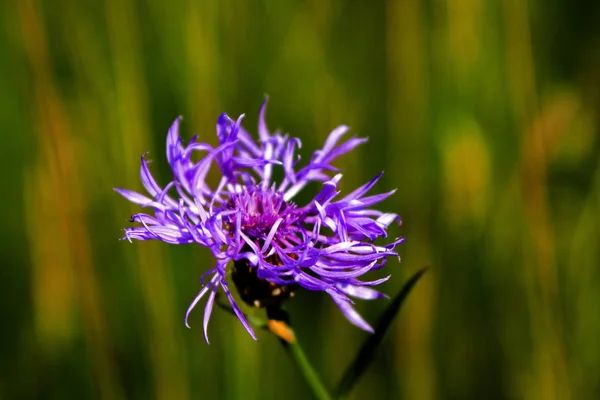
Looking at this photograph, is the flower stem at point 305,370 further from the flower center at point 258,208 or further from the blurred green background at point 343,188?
the blurred green background at point 343,188

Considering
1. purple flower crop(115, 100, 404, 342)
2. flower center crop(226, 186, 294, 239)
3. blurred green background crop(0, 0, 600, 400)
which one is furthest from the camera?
blurred green background crop(0, 0, 600, 400)

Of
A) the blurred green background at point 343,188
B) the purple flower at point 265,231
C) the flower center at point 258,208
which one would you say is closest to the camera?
the purple flower at point 265,231

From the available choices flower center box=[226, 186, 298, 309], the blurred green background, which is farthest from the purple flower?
the blurred green background

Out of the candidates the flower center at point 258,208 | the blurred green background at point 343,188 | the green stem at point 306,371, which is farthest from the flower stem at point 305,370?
the blurred green background at point 343,188

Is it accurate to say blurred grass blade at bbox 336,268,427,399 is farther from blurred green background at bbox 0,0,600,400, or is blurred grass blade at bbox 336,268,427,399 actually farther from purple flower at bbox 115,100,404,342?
blurred green background at bbox 0,0,600,400

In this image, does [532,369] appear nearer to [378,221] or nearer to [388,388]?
[388,388]

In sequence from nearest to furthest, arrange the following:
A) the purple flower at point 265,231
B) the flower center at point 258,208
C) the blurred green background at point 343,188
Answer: the purple flower at point 265,231 < the flower center at point 258,208 < the blurred green background at point 343,188

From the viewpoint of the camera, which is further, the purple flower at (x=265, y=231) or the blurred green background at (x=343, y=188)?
the blurred green background at (x=343, y=188)
